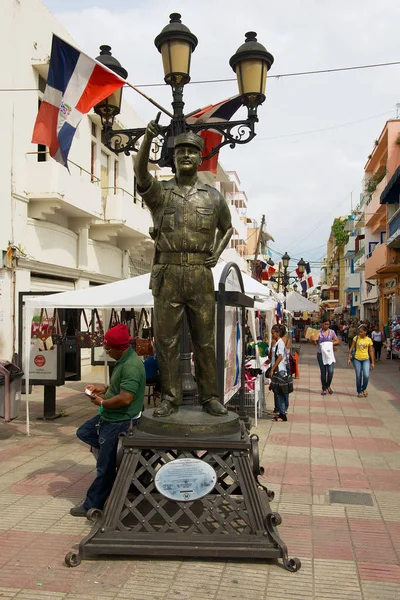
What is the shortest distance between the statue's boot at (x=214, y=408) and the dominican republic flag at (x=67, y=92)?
13.3 ft

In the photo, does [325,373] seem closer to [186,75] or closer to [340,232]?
[186,75]

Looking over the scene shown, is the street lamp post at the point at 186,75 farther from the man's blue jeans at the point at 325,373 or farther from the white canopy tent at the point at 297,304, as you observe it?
the white canopy tent at the point at 297,304

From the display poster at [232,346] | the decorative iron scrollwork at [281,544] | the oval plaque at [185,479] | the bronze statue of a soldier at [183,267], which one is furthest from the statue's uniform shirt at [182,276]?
the display poster at [232,346]

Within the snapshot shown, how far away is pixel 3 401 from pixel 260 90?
5.19 m

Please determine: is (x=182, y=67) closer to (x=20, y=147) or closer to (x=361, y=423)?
(x=361, y=423)

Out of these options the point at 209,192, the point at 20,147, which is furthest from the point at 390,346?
the point at 209,192

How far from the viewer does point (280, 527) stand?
4594mm

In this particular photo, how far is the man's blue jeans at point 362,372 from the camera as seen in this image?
39.4 ft

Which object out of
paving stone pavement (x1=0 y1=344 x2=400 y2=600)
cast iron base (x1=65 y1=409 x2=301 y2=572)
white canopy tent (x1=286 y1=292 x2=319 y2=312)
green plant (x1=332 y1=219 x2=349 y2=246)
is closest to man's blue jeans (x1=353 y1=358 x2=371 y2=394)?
paving stone pavement (x1=0 y1=344 x2=400 y2=600)

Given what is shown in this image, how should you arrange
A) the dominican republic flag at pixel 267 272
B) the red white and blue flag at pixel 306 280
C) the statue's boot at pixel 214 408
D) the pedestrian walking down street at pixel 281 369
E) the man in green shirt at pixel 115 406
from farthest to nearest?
the red white and blue flag at pixel 306 280, the dominican republic flag at pixel 267 272, the pedestrian walking down street at pixel 281 369, the statue's boot at pixel 214 408, the man in green shirt at pixel 115 406

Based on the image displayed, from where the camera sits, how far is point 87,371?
53.6ft

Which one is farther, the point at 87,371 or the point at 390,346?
the point at 390,346

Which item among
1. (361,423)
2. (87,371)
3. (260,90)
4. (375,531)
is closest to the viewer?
(375,531)

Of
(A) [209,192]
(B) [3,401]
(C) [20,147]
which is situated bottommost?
(B) [3,401]
